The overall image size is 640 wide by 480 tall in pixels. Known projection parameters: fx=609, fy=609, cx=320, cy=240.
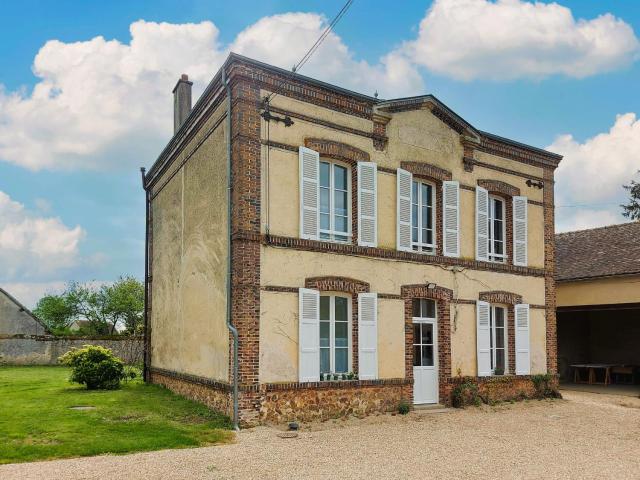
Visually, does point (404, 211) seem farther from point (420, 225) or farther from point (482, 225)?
Answer: point (482, 225)

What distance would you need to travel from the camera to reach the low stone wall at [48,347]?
77.7ft

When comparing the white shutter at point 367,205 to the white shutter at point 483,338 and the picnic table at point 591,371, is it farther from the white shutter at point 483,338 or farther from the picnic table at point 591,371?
the picnic table at point 591,371

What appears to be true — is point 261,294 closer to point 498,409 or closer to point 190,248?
point 190,248

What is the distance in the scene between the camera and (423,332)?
13.3 meters

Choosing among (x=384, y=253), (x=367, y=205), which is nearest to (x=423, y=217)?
(x=384, y=253)

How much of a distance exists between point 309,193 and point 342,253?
4.43ft

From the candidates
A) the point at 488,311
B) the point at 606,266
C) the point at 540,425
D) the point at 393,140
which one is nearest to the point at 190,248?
the point at 393,140

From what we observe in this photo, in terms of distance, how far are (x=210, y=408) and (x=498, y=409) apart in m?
6.31

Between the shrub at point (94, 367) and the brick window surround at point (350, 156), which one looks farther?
the shrub at point (94, 367)

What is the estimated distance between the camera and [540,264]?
1595 cm

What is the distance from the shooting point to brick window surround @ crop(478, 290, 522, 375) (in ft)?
47.8

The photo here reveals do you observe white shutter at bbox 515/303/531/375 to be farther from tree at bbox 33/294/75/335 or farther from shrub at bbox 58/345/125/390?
tree at bbox 33/294/75/335

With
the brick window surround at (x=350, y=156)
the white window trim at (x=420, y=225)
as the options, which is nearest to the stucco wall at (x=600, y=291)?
the white window trim at (x=420, y=225)

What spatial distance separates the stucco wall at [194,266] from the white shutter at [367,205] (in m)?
2.74
